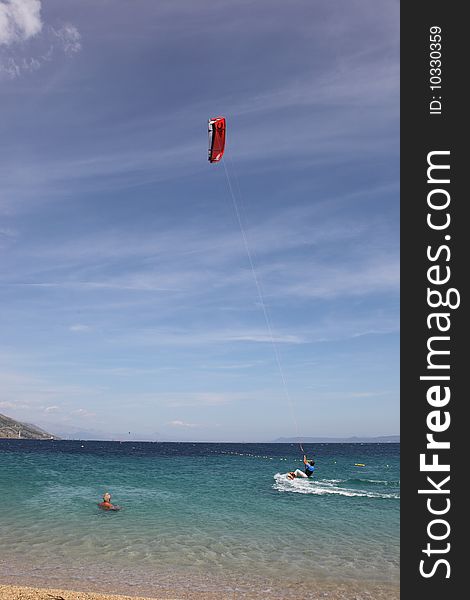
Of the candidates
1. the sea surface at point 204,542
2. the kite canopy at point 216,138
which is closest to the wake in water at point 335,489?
the sea surface at point 204,542

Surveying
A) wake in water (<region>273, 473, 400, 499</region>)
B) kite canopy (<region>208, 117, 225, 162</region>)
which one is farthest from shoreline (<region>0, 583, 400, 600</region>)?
wake in water (<region>273, 473, 400, 499</region>)

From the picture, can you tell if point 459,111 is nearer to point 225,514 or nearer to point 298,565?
point 298,565

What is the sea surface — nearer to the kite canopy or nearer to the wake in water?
the wake in water

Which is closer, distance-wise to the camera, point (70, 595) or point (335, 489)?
point (70, 595)

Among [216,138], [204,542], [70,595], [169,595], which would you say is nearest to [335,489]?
[204,542]

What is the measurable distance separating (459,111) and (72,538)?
20018 mm

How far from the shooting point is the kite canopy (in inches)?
680

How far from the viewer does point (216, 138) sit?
57.5ft

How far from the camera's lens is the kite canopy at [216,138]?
17.3 m

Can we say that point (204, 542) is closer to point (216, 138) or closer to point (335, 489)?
point (216, 138)

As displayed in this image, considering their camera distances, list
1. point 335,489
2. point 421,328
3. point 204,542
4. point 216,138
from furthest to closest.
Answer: point 335,489
point 204,542
point 216,138
point 421,328

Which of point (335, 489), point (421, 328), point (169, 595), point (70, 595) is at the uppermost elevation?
point (421, 328)

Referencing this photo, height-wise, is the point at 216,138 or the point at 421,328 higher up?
the point at 216,138

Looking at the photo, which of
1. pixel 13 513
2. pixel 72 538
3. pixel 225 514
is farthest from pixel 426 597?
pixel 13 513
